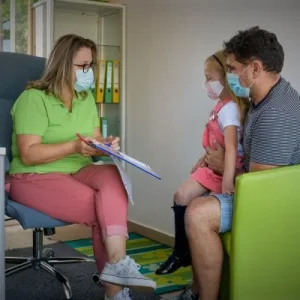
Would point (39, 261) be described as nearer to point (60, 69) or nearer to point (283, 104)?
point (60, 69)

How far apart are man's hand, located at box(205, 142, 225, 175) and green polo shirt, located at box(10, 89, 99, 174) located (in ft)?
1.79

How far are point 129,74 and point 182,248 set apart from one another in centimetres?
165

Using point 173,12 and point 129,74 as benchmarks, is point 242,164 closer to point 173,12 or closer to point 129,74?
point 173,12

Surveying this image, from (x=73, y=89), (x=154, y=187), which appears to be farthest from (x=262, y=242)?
(x=154, y=187)

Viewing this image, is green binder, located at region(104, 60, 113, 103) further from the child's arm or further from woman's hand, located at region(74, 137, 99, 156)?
the child's arm

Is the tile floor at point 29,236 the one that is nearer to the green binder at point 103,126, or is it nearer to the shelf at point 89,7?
the green binder at point 103,126

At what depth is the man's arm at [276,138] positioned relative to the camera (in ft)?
5.67

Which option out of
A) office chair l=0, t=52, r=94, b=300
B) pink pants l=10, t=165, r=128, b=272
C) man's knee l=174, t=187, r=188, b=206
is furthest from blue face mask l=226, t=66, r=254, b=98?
office chair l=0, t=52, r=94, b=300

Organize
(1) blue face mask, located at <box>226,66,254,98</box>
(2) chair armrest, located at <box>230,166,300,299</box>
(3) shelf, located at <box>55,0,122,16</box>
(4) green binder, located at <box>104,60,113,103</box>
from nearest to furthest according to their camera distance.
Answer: (2) chair armrest, located at <box>230,166,300,299</box>
(1) blue face mask, located at <box>226,66,254,98</box>
(3) shelf, located at <box>55,0,122,16</box>
(4) green binder, located at <box>104,60,113,103</box>

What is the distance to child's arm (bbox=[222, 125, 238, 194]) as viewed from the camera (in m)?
1.97

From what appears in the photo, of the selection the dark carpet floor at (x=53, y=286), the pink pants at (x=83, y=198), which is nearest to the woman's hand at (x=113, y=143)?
the pink pants at (x=83, y=198)

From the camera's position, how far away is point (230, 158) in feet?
6.51

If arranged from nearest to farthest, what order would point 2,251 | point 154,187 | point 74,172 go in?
point 2,251 < point 74,172 < point 154,187

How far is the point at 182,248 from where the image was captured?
216cm
